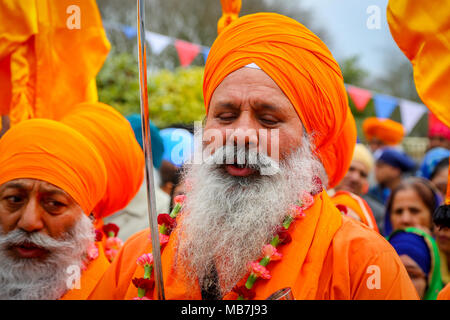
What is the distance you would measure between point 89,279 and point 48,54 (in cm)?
114

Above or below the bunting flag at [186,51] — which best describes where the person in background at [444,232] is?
below

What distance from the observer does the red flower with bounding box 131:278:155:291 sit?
1980 millimetres

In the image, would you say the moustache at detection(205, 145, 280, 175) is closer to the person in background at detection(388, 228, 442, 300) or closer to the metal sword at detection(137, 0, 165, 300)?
the metal sword at detection(137, 0, 165, 300)

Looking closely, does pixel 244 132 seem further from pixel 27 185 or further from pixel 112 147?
pixel 27 185

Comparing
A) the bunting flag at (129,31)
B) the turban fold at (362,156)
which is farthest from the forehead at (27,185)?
the turban fold at (362,156)

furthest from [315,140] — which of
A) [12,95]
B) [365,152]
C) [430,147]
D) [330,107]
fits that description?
[430,147]

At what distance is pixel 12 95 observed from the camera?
271 cm

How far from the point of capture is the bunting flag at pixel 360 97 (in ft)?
10.7

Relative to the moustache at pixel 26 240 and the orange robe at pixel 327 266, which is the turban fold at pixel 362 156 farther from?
the moustache at pixel 26 240

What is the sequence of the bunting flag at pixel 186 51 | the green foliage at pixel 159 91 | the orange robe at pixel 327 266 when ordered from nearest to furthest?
the orange robe at pixel 327 266 < the bunting flag at pixel 186 51 < the green foliage at pixel 159 91

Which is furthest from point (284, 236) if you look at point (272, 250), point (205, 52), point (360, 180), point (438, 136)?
point (438, 136)

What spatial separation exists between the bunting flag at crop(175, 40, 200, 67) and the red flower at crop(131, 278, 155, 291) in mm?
947

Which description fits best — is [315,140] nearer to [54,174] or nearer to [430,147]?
[54,174]
